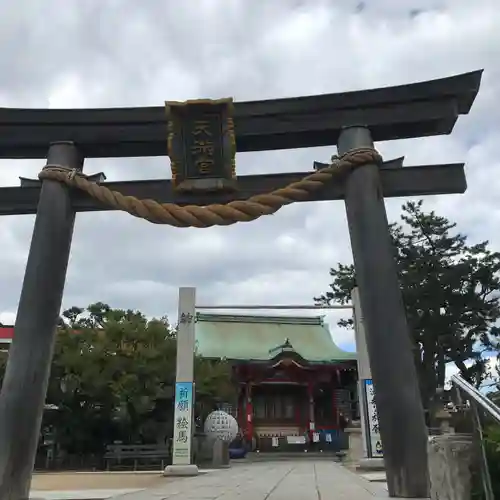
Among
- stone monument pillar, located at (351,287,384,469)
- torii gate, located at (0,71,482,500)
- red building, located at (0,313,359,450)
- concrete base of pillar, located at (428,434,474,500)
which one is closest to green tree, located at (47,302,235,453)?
red building, located at (0,313,359,450)

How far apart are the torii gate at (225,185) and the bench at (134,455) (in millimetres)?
13247

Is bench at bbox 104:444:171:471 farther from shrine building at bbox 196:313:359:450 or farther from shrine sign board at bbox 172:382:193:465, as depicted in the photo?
shrine building at bbox 196:313:359:450

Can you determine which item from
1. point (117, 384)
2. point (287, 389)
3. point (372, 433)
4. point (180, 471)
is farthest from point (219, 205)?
point (287, 389)

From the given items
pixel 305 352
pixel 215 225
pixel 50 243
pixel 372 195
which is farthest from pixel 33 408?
pixel 305 352

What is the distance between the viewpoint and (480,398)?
2570 millimetres

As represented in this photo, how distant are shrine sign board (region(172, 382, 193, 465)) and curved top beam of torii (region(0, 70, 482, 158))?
774cm

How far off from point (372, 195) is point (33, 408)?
148 inches

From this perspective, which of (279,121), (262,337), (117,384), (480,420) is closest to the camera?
(480,420)

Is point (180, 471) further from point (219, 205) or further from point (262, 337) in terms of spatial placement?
point (262, 337)

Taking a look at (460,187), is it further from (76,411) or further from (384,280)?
(76,411)

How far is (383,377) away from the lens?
15.3 ft

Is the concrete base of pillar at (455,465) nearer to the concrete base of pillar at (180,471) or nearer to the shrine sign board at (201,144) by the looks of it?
the shrine sign board at (201,144)

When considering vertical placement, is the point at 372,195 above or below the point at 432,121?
below

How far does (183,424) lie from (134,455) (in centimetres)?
590
